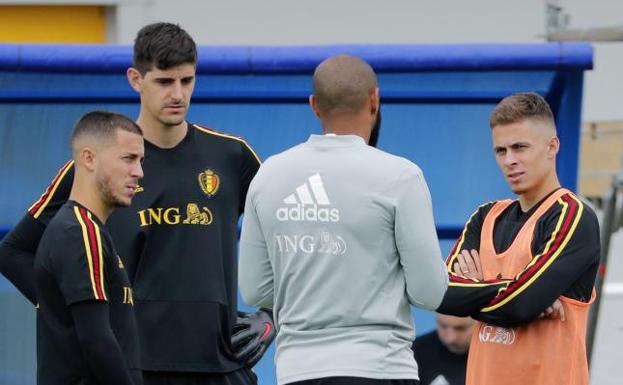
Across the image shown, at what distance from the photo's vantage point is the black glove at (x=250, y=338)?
483cm

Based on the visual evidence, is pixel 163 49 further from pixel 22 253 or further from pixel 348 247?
pixel 348 247

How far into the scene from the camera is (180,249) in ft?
15.3

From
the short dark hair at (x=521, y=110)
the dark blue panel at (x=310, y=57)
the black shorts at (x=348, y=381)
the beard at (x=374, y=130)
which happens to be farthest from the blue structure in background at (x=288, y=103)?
the black shorts at (x=348, y=381)

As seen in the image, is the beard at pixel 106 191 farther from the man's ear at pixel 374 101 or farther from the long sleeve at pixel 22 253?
the man's ear at pixel 374 101

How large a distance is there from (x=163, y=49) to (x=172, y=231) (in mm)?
635

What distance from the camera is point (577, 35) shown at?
26.1ft

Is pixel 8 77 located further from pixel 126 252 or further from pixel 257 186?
pixel 257 186

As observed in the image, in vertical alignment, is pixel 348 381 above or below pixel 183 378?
above

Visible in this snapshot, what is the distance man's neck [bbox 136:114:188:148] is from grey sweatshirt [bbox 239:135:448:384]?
2.94 feet

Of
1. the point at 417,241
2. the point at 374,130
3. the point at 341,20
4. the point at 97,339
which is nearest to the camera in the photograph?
the point at 417,241

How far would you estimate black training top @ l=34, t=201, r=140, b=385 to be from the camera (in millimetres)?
4051

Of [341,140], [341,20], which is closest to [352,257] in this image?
[341,140]

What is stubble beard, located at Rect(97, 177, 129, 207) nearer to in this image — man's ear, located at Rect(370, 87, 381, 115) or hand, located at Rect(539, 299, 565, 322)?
man's ear, located at Rect(370, 87, 381, 115)

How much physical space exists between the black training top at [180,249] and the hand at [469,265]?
82cm
